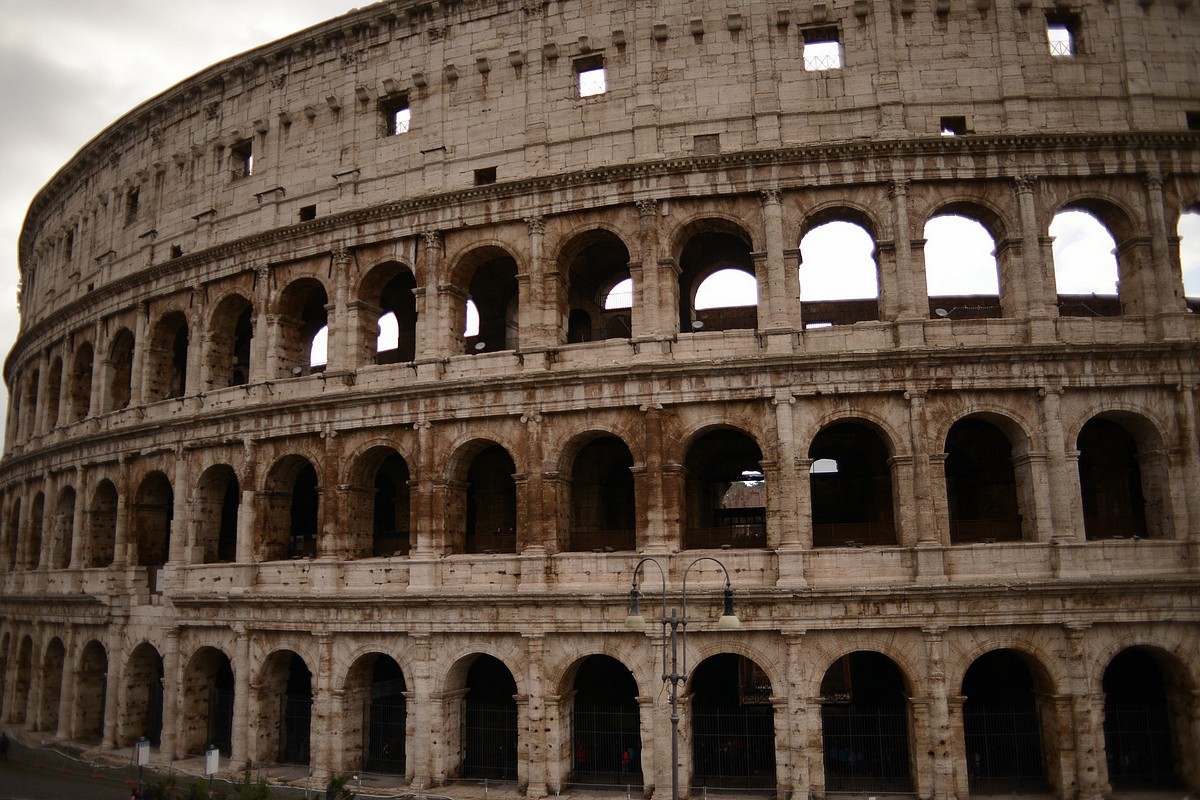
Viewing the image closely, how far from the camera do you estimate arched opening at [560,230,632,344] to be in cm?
2592

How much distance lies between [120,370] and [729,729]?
23722 millimetres

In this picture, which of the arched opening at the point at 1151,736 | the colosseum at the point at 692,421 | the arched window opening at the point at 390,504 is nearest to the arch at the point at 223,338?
the colosseum at the point at 692,421

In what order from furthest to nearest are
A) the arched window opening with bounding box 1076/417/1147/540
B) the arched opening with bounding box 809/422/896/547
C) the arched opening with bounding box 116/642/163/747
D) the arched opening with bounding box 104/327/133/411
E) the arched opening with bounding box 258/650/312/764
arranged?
the arched opening with bounding box 104/327/133/411 < the arched opening with bounding box 116/642/163/747 < the arched opening with bounding box 258/650/312/764 < the arched opening with bounding box 809/422/896/547 < the arched window opening with bounding box 1076/417/1147/540

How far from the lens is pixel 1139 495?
2253 centimetres

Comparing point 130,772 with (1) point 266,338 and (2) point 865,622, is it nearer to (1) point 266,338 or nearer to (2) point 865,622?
(1) point 266,338

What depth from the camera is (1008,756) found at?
66.2 feet

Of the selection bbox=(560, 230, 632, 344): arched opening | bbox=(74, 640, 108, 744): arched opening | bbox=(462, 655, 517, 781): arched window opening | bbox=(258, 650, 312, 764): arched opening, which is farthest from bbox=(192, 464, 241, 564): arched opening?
bbox=(560, 230, 632, 344): arched opening

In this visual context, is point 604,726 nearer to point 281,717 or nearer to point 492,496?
point 492,496

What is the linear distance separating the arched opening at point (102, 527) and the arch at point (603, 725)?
17.2 meters

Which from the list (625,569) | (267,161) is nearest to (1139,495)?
(625,569)

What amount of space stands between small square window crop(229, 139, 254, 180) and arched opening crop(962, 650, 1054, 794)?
2519cm

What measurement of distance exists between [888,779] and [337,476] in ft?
50.5

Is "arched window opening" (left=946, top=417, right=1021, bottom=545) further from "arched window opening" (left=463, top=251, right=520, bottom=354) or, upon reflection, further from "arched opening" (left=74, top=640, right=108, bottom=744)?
"arched opening" (left=74, top=640, right=108, bottom=744)

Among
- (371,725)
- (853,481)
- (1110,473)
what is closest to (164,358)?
(371,725)
